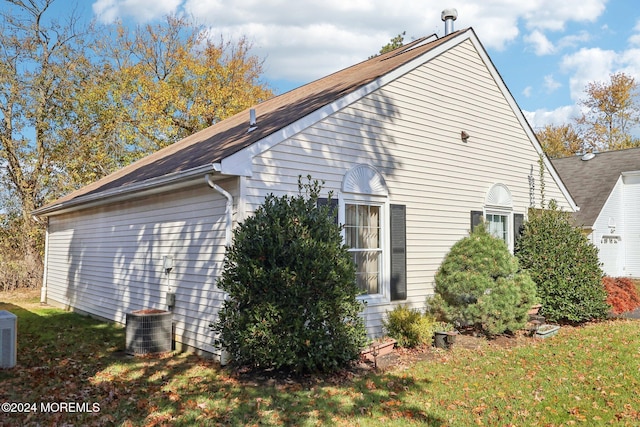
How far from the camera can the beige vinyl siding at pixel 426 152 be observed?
25.0 ft

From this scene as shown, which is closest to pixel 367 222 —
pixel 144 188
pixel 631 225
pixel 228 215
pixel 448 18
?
pixel 228 215

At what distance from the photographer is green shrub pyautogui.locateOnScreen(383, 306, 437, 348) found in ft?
25.3

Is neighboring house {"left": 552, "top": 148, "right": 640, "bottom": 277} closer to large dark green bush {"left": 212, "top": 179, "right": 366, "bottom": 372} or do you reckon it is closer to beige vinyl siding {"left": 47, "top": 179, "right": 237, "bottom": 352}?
large dark green bush {"left": 212, "top": 179, "right": 366, "bottom": 372}

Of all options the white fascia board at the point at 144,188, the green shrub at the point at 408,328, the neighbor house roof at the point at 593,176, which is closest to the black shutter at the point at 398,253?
the green shrub at the point at 408,328

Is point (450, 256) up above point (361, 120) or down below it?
below

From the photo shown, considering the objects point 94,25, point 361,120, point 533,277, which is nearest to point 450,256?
point 533,277

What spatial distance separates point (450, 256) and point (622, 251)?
656 inches

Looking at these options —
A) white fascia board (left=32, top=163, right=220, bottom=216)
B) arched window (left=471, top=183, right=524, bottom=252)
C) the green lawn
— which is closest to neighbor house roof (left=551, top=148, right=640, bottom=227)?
arched window (left=471, top=183, right=524, bottom=252)

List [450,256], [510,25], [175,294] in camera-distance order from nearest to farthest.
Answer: [175,294], [450,256], [510,25]

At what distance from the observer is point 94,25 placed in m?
23.6

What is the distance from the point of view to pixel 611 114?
34.0m

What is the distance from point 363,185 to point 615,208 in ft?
59.0

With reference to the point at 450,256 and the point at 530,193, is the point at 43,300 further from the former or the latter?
the point at 530,193

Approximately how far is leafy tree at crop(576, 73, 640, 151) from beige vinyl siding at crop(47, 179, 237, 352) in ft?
113
